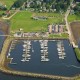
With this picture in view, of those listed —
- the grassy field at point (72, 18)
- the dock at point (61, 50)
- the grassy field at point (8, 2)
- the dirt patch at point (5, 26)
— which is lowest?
the grassy field at point (8, 2)

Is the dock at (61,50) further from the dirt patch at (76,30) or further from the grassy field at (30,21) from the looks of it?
the grassy field at (30,21)

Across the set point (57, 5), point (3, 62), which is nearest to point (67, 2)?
point (57, 5)

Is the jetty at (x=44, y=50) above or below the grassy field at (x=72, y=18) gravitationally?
above

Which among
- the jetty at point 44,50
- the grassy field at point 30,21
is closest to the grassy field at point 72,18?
the grassy field at point 30,21

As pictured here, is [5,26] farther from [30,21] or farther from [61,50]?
[61,50]

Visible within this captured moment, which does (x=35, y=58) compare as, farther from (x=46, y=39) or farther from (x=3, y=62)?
(x=46, y=39)

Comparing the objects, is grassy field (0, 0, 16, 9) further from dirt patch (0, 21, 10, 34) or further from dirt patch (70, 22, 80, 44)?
dirt patch (70, 22, 80, 44)
